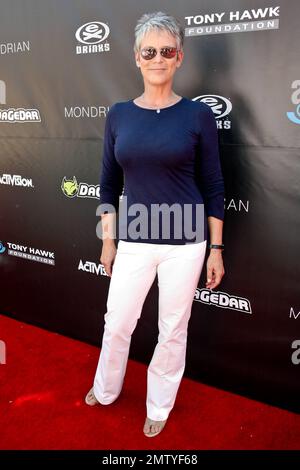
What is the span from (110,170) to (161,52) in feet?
1.72

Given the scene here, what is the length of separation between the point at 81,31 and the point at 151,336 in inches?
71.1

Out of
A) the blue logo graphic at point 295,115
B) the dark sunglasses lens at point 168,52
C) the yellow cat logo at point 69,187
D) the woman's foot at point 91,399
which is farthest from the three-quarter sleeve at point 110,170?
the woman's foot at point 91,399

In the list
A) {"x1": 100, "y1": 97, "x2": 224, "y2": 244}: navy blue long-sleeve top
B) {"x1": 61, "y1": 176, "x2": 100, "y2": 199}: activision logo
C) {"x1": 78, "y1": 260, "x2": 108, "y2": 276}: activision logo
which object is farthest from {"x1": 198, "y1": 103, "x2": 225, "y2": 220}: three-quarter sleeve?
{"x1": 78, "y1": 260, "x2": 108, "y2": 276}: activision logo

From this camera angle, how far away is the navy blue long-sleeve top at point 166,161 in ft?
4.94

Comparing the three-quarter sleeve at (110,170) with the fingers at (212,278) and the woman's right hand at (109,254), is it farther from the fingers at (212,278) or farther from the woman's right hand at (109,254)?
the fingers at (212,278)

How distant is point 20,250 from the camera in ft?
9.14

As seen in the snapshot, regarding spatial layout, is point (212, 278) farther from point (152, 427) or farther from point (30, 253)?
point (30, 253)

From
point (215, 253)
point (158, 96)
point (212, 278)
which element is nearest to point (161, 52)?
point (158, 96)

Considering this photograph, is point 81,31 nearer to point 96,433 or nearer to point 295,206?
point 295,206

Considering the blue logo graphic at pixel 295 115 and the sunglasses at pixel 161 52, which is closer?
the sunglasses at pixel 161 52

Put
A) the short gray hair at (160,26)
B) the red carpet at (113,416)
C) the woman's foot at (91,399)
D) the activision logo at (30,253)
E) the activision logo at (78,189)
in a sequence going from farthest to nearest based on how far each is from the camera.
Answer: the activision logo at (30,253) < the activision logo at (78,189) < the woman's foot at (91,399) < the red carpet at (113,416) < the short gray hair at (160,26)

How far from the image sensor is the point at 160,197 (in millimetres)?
1576

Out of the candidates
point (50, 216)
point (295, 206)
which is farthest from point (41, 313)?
point (295, 206)

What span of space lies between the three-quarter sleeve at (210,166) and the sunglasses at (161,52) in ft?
0.75
